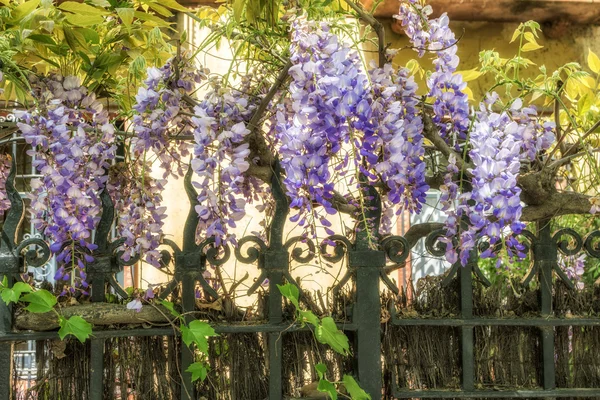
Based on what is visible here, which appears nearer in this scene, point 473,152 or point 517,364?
point 473,152

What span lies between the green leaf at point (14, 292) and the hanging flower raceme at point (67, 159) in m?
0.11

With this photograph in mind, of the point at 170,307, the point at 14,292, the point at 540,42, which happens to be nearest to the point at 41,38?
the point at 14,292

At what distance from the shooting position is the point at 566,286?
1964 millimetres

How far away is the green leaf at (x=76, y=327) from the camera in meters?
1.70

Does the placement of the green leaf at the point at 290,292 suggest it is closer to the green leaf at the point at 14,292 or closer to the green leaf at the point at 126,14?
the green leaf at the point at 14,292

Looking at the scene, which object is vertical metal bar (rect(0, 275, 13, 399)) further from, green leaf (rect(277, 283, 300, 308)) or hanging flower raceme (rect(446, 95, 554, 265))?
hanging flower raceme (rect(446, 95, 554, 265))

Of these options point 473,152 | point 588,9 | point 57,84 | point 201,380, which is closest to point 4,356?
point 201,380

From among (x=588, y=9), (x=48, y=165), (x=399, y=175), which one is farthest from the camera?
(x=588, y=9)

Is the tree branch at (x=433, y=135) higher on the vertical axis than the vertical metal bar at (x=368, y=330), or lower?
higher

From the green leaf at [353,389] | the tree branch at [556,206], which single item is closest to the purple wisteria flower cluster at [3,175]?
the green leaf at [353,389]

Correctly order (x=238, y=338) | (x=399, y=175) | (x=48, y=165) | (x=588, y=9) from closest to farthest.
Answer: (x=399, y=175) < (x=48, y=165) < (x=238, y=338) < (x=588, y=9)

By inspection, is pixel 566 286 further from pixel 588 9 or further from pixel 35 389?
pixel 588 9

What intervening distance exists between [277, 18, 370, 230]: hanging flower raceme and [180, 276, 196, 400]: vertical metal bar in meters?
0.48

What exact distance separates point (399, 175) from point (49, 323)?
1.01m
